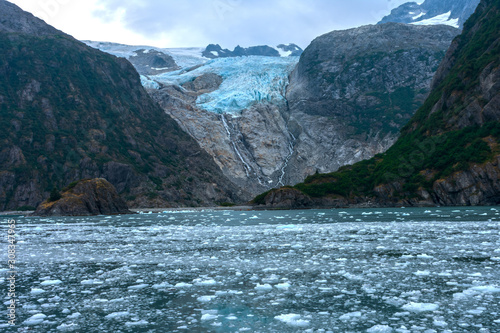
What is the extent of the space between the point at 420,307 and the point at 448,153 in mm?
96761

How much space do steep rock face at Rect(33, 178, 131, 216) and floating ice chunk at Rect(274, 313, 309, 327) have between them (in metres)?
84.1

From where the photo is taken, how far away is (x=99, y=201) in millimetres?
92312

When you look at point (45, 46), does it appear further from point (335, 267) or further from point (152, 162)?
point (335, 267)

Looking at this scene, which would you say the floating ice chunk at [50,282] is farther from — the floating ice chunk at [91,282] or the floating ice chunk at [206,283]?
the floating ice chunk at [206,283]

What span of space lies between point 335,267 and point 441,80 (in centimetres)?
13444

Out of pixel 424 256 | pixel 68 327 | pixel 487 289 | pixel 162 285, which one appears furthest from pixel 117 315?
pixel 424 256

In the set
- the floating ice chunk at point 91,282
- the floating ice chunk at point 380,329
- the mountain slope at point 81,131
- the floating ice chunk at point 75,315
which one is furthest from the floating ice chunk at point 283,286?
the mountain slope at point 81,131

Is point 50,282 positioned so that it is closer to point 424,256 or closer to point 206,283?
point 206,283

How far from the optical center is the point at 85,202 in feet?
290

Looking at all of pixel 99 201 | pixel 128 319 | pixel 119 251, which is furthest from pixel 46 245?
pixel 99 201

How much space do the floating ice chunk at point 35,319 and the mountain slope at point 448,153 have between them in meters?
93.0

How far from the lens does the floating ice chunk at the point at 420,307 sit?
11852 millimetres

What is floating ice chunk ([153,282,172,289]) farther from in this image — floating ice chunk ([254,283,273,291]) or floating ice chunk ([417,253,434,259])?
floating ice chunk ([417,253,434,259])

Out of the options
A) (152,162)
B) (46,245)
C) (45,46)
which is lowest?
(46,245)
